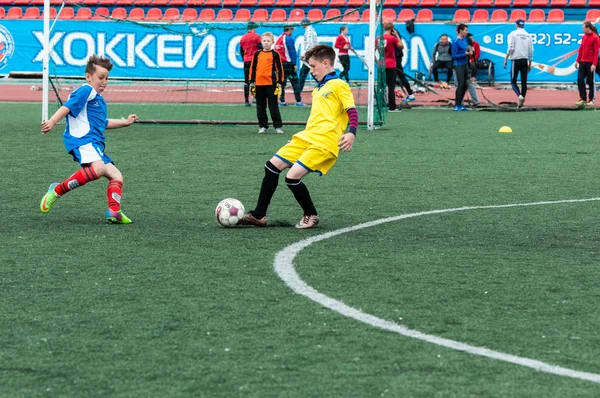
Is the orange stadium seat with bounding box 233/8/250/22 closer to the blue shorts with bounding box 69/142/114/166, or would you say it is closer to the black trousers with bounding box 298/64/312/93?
the black trousers with bounding box 298/64/312/93

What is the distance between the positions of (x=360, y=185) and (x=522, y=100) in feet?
42.9

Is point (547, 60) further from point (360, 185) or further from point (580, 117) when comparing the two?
point (360, 185)

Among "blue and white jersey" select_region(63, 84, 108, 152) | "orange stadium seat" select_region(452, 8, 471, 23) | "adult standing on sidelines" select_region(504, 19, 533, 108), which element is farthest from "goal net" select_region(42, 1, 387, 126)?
"blue and white jersey" select_region(63, 84, 108, 152)

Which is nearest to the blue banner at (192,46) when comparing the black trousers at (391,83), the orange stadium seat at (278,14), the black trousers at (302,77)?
the black trousers at (302,77)

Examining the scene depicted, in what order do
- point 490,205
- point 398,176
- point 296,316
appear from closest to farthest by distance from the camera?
point 296,316
point 490,205
point 398,176

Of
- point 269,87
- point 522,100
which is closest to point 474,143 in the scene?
point 269,87

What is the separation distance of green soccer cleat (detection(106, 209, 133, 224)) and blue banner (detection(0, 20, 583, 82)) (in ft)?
35.6

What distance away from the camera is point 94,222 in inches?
335

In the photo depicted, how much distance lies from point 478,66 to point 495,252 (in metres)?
22.3

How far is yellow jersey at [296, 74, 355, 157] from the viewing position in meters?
8.24

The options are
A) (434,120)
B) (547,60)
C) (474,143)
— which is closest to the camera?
(474,143)

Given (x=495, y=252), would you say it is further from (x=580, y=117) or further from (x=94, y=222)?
(x=580, y=117)

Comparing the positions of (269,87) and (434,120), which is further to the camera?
(434,120)

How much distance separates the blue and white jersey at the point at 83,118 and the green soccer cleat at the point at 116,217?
651 mm
